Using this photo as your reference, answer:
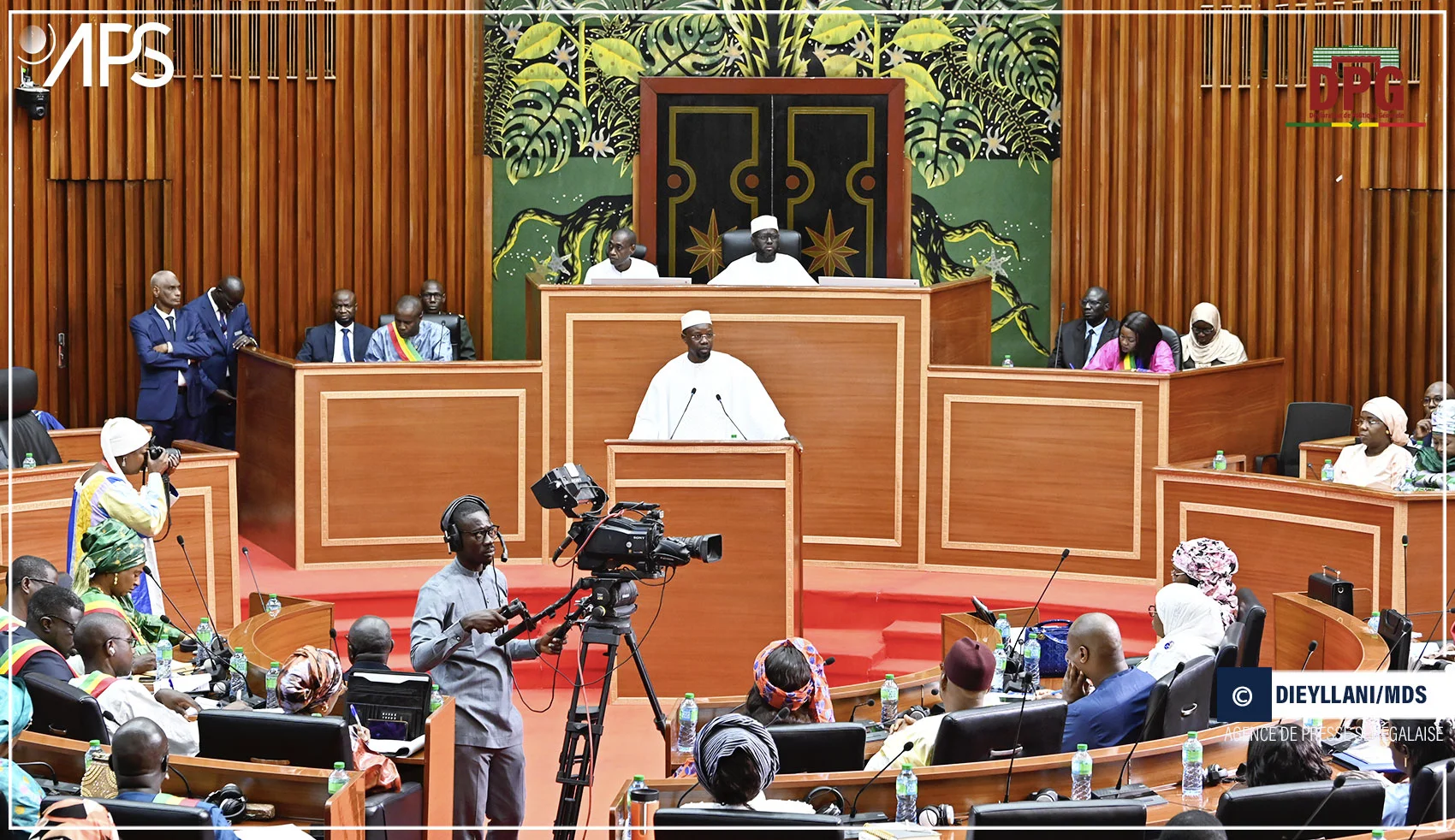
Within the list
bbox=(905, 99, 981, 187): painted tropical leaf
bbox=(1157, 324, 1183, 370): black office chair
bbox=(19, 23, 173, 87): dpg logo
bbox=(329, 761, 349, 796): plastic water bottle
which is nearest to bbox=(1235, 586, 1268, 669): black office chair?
bbox=(329, 761, 349, 796): plastic water bottle

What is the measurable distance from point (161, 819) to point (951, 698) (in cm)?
213

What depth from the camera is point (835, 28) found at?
11.1m

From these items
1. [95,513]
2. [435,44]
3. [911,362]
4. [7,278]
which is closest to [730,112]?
[435,44]

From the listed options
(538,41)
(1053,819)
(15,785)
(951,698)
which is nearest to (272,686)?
(15,785)

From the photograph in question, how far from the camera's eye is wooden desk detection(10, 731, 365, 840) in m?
4.06

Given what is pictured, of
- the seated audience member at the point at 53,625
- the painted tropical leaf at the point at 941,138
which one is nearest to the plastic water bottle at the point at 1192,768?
the seated audience member at the point at 53,625

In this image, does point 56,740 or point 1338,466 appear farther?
point 1338,466

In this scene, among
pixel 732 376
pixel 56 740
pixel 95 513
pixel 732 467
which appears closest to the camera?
pixel 56 740

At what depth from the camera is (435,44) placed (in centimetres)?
1064

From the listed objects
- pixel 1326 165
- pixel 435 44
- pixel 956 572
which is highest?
pixel 435 44

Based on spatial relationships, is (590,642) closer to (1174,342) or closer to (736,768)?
(736,768)

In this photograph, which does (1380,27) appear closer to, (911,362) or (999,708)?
(911,362)

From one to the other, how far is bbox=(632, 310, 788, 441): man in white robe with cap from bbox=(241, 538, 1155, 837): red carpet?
0.80m

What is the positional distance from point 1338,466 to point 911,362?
207 cm
